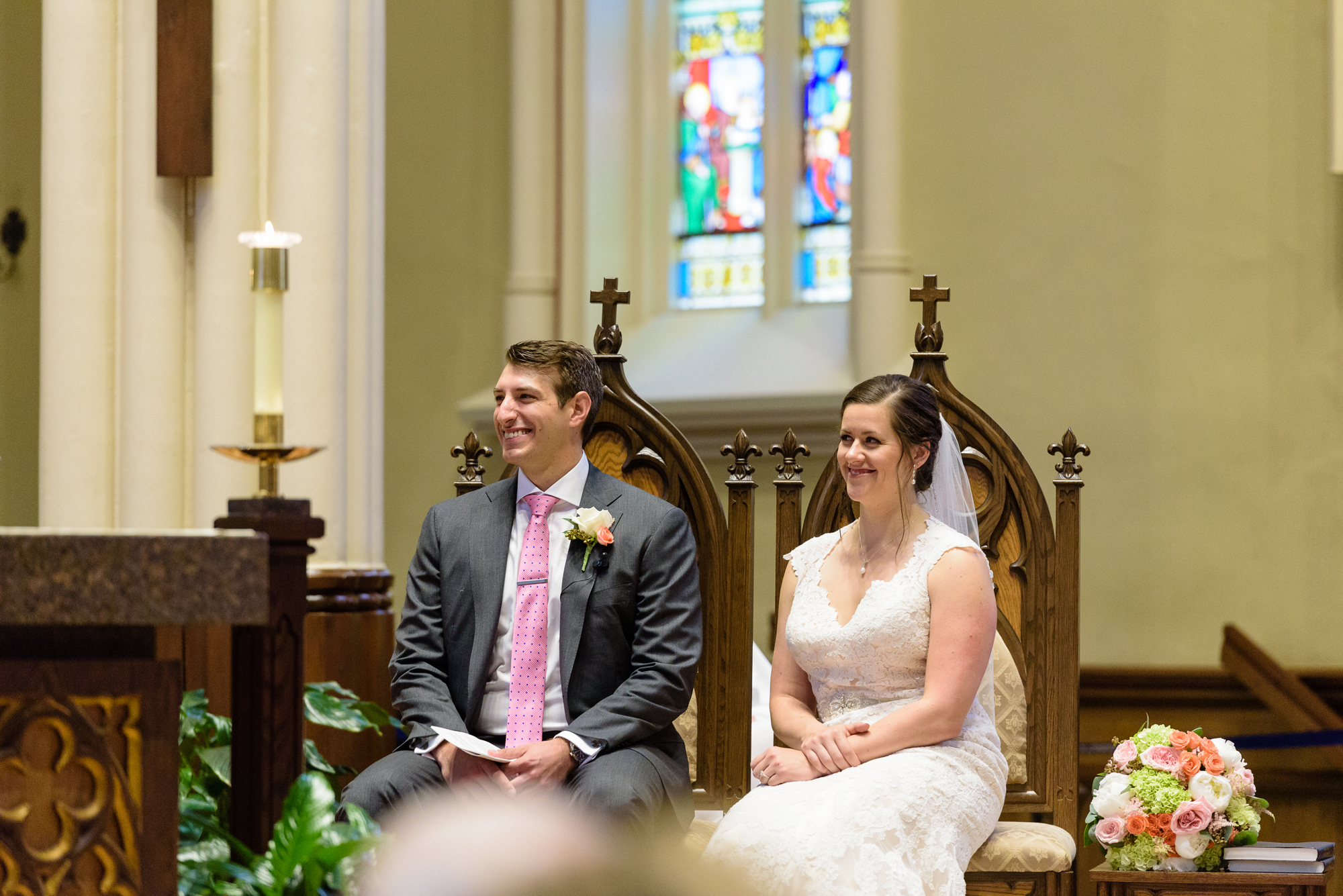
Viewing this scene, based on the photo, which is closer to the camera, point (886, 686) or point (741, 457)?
point (886, 686)

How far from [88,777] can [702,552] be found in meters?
2.65

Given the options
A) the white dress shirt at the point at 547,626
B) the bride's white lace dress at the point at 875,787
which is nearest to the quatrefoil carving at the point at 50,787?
the bride's white lace dress at the point at 875,787

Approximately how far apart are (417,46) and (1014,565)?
15.9 ft

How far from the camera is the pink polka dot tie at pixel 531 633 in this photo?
386cm

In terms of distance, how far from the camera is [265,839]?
7.19 feet

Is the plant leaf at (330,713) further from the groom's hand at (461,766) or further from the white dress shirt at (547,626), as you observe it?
the white dress shirt at (547,626)

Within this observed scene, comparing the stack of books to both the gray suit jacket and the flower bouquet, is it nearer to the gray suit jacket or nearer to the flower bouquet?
the flower bouquet

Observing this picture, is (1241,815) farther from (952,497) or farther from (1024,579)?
(952,497)

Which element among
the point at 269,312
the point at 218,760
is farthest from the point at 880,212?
the point at 269,312

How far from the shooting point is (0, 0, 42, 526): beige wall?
6.26 m

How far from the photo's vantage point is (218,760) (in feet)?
9.87

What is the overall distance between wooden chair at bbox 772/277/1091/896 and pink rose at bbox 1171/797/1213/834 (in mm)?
505

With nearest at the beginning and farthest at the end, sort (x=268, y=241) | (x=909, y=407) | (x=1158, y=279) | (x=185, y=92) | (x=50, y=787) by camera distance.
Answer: (x=50, y=787)
(x=268, y=241)
(x=909, y=407)
(x=185, y=92)
(x=1158, y=279)

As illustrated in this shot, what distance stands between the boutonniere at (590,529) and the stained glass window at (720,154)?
4.09 m
